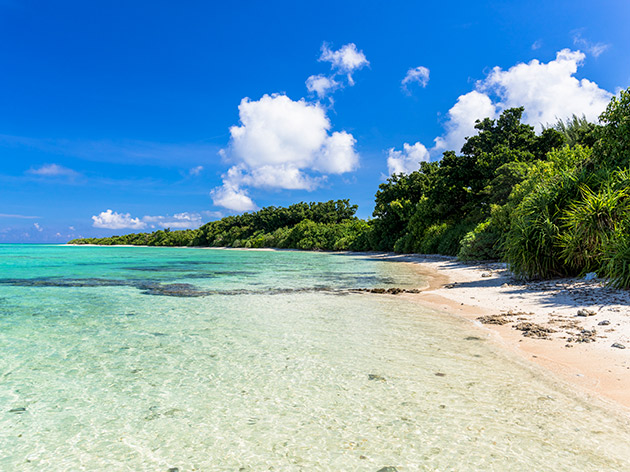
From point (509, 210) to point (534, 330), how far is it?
15.0m

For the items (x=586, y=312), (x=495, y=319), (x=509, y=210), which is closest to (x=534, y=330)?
(x=495, y=319)

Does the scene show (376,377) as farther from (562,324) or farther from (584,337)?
(562,324)

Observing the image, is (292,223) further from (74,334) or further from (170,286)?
(74,334)

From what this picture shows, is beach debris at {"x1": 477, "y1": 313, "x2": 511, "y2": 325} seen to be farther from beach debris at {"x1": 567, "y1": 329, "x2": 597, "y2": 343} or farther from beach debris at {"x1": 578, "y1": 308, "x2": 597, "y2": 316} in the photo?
beach debris at {"x1": 567, "y1": 329, "x2": 597, "y2": 343}

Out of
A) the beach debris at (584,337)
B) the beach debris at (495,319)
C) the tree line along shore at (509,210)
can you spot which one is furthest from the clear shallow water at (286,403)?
the tree line along shore at (509,210)

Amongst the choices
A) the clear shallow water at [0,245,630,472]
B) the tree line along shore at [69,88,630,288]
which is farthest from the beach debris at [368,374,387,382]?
the tree line along shore at [69,88,630,288]

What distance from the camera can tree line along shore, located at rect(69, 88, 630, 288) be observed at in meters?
10.9

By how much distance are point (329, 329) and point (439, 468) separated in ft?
16.4

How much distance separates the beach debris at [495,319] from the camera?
26.5 feet

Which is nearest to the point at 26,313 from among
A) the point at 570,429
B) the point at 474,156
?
the point at 570,429

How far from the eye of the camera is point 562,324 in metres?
7.29

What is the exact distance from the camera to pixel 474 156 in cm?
3747

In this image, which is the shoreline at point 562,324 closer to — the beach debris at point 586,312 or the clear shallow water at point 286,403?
the beach debris at point 586,312

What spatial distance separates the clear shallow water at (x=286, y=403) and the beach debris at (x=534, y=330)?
102 centimetres
